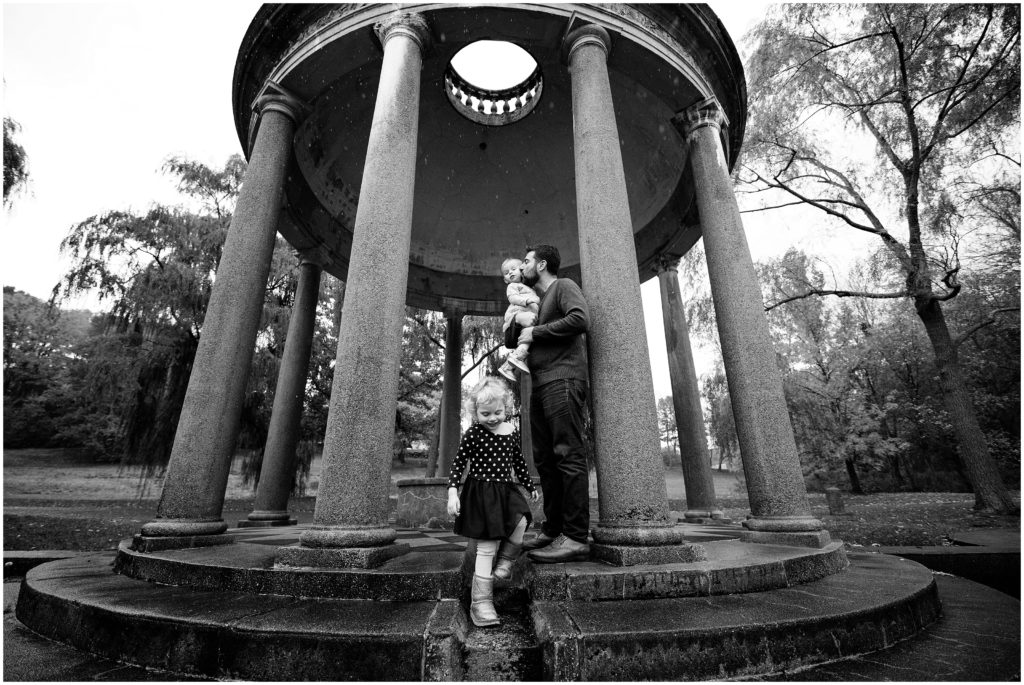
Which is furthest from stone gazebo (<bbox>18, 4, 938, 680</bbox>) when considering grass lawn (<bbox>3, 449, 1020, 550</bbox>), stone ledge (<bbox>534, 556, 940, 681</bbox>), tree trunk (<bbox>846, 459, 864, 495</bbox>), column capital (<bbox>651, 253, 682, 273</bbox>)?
tree trunk (<bbox>846, 459, 864, 495</bbox>)

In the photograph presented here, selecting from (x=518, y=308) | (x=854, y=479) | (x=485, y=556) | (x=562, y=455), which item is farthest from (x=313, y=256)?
(x=854, y=479)

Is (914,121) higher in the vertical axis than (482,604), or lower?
higher

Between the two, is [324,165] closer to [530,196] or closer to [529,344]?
[530,196]

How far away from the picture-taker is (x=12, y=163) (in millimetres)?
11578

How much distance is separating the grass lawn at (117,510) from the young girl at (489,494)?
27.4ft

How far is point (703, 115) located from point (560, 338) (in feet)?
15.1

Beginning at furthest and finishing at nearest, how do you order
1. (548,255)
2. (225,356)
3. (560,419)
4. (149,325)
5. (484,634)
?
(149,325) < (225,356) < (548,255) < (560,419) < (484,634)

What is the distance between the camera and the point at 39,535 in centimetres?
1109

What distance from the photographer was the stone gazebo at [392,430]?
260 cm

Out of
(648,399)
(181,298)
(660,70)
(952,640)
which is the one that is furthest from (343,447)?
A: (181,298)

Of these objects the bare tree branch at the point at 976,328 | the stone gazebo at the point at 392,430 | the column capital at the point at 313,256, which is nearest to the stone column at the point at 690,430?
the stone gazebo at the point at 392,430

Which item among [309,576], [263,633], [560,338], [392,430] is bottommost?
[263,633]

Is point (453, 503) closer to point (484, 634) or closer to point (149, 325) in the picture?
point (484, 634)

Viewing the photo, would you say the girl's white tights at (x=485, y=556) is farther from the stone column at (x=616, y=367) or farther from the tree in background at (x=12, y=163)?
the tree in background at (x=12, y=163)
